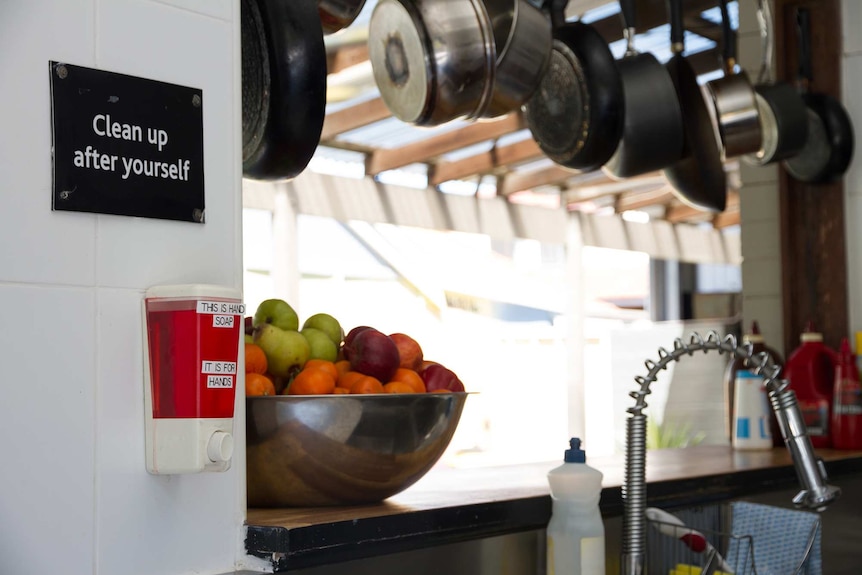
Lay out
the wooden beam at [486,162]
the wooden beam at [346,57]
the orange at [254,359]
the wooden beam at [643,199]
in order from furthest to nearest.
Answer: the wooden beam at [643,199], the wooden beam at [486,162], the wooden beam at [346,57], the orange at [254,359]

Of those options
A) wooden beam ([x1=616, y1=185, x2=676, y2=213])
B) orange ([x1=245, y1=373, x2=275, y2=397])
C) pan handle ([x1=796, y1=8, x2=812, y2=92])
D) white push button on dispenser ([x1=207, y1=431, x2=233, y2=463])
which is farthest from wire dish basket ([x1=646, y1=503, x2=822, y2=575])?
wooden beam ([x1=616, y1=185, x2=676, y2=213])

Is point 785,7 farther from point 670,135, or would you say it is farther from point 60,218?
point 60,218

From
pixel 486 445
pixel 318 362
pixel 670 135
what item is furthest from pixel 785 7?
pixel 486 445

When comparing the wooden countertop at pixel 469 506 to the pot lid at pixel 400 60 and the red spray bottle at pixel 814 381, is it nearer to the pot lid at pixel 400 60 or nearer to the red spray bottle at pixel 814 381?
the red spray bottle at pixel 814 381

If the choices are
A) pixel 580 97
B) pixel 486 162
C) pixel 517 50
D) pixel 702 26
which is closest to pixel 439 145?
pixel 486 162

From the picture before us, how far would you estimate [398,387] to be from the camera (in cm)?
116

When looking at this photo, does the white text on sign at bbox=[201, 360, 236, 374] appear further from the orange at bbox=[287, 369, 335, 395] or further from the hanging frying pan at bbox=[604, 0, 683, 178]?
the hanging frying pan at bbox=[604, 0, 683, 178]

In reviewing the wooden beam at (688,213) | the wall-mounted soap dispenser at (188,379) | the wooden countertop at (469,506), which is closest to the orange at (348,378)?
the wooden countertop at (469,506)

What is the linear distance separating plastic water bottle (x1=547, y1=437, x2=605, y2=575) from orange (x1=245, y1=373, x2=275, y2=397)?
379mm

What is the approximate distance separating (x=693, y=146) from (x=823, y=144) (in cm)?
47

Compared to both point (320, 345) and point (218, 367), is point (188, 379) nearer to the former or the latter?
point (218, 367)

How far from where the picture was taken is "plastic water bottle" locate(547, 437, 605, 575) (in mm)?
1257

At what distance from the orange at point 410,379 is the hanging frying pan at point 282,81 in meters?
0.27

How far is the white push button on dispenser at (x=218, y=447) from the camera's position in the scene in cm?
91
